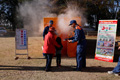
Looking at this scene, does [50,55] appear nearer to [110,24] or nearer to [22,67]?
[22,67]

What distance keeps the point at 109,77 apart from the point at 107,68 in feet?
3.36

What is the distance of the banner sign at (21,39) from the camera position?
6723 mm

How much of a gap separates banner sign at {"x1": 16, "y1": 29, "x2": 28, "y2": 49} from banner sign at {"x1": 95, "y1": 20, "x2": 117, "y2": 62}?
4107 mm

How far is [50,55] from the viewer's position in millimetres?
4754

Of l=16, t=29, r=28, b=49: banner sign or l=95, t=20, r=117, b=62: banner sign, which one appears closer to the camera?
l=95, t=20, r=117, b=62: banner sign

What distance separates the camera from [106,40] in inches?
251

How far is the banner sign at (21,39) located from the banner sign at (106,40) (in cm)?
411

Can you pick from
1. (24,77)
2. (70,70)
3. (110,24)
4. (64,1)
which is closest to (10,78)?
(24,77)

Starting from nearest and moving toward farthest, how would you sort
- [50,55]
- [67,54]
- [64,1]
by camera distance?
[50,55], [67,54], [64,1]

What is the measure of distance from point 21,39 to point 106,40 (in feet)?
15.1

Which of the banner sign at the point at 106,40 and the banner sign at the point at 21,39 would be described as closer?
the banner sign at the point at 106,40

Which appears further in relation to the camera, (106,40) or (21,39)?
(21,39)

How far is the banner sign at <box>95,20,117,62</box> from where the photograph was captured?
622 cm

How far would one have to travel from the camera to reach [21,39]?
267 inches
